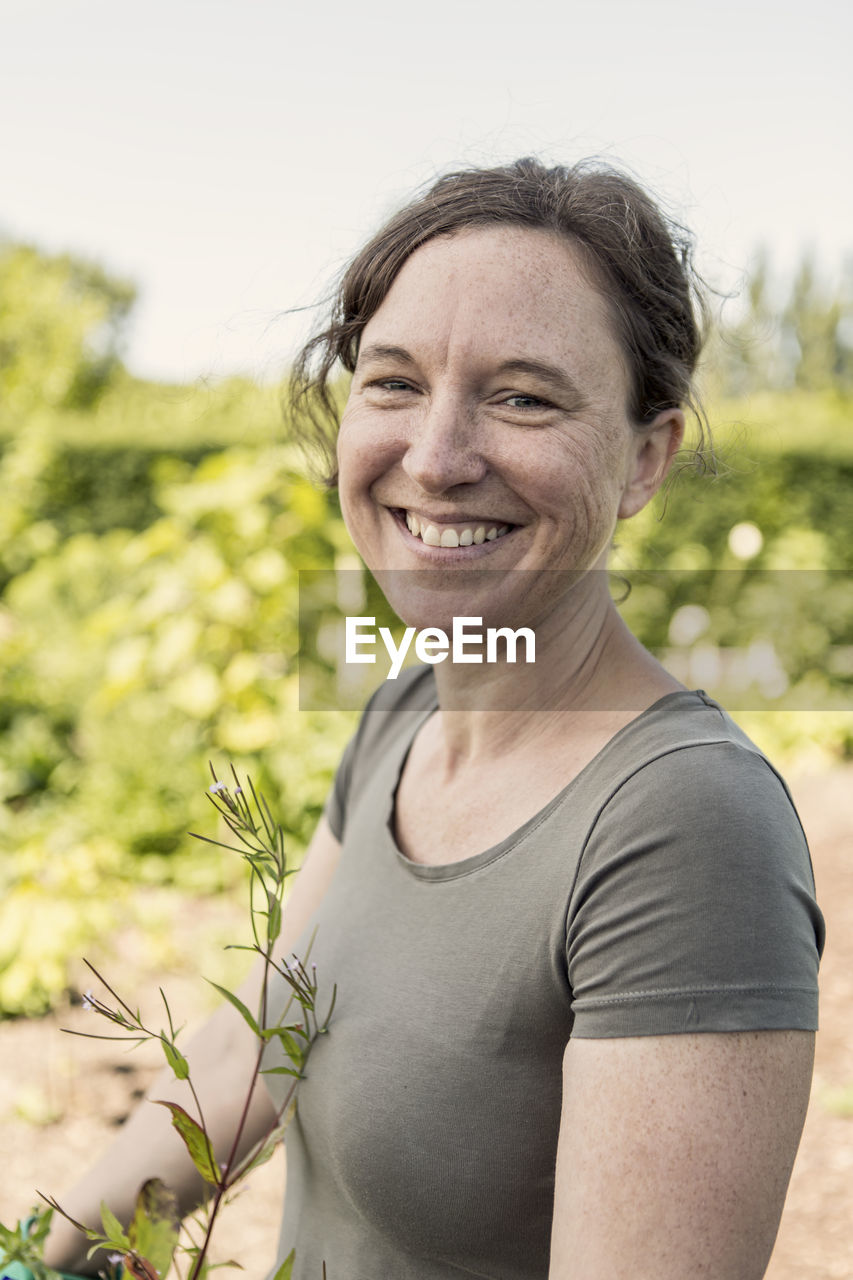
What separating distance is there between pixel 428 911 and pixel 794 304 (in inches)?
1982

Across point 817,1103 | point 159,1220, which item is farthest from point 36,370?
point 159,1220

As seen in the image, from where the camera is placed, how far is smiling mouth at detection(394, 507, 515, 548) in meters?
1.24

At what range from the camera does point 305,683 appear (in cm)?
481

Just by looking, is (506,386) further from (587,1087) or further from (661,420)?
(587,1087)

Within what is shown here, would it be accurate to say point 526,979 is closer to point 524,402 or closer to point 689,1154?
point 689,1154

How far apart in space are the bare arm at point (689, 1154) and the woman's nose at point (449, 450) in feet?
2.07

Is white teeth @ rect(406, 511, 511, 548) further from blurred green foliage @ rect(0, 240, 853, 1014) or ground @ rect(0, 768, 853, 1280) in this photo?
ground @ rect(0, 768, 853, 1280)

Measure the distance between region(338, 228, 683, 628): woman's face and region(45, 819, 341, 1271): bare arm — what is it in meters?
0.66

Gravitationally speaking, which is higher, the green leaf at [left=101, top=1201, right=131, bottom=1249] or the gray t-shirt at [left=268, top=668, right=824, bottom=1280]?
the gray t-shirt at [left=268, top=668, right=824, bottom=1280]

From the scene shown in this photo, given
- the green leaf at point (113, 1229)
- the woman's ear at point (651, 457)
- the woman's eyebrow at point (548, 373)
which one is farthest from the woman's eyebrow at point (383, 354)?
the green leaf at point (113, 1229)

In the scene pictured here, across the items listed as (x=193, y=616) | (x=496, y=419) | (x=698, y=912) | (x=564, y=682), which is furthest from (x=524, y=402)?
(x=193, y=616)

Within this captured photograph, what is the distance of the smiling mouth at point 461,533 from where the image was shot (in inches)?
48.9

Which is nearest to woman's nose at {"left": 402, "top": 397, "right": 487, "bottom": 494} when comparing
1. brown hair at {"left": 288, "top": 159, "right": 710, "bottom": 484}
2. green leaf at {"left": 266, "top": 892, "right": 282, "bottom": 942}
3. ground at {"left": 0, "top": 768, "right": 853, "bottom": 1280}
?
brown hair at {"left": 288, "top": 159, "right": 710, "bottom": 484}

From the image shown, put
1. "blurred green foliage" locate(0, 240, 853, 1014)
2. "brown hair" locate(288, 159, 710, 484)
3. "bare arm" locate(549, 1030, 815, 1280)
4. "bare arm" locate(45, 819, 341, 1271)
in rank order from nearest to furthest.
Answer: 1. "bare arm" locate(549, 1030, 815, 1280)
2. "brown hair" locate(288, 159, 710, 484)
3. "bare arm" locate(45, 819, 341, 1271)
4. "blurred green foliage" locate(0, 240, 853, 1014)
